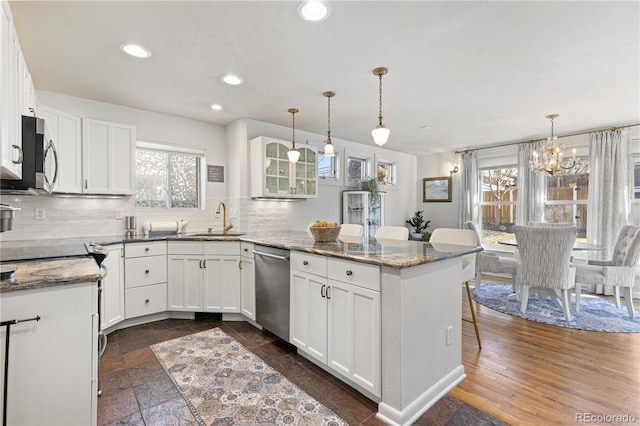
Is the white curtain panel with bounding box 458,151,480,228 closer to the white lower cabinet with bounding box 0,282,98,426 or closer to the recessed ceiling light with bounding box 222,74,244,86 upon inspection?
the recessed ceiling light with bounding box 222,74,244,86

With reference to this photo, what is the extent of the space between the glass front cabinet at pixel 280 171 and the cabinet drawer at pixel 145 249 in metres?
1.27

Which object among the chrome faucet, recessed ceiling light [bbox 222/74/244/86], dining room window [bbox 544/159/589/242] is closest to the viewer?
recessed ceiling light [bbox 222/74/244/86]

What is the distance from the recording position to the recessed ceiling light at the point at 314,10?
184cm

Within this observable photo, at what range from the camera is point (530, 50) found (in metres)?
2.41

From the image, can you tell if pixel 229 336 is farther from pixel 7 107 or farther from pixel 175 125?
pixel 175 125

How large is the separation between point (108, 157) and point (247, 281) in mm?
1999

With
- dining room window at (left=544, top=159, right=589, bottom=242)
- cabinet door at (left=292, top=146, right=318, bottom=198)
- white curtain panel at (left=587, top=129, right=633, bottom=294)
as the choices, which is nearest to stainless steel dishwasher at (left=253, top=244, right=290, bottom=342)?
cabinet door at (left=292, top=146, right=318, bottom=198)

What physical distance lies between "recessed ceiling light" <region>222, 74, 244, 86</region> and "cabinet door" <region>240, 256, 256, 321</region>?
1.76 m

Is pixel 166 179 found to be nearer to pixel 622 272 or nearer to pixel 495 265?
pixel 495 265

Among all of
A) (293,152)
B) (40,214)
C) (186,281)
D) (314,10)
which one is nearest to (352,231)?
(293,152)

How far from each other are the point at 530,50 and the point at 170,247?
383 cm

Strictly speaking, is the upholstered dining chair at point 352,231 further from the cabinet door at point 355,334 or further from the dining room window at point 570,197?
the dining room window at point 570,197

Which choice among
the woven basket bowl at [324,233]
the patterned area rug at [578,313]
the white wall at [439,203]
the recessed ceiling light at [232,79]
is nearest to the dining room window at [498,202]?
the white wall at [439,203]

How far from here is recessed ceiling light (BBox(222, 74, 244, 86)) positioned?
9.37 ft
